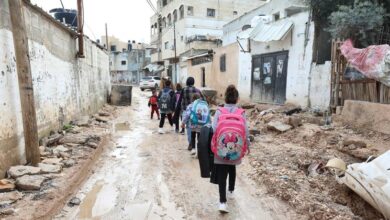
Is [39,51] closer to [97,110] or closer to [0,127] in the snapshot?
[0,127]

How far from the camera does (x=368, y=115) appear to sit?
710cm

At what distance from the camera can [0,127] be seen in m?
4.36

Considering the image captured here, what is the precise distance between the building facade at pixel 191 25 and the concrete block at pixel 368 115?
→ 79.6 ft

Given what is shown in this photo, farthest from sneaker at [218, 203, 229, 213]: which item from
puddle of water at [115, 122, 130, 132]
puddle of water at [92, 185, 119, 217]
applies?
puddle of water at [115, 122, 130, 132]

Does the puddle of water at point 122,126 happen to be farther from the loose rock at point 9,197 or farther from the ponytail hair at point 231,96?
the ponytail hair at point 231,96

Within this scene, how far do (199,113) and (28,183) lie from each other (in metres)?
3.04

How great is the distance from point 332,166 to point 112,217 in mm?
3302

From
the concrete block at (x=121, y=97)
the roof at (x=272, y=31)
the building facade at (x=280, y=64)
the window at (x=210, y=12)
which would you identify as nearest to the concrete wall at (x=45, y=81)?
the concrete block at (x=121, y=97)

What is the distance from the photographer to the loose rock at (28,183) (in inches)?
163

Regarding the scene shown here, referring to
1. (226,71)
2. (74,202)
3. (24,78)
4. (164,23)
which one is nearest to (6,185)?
(74,202)

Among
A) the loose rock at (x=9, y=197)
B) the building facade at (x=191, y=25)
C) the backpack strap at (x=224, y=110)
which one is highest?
the building facade at (x=191, y=25)

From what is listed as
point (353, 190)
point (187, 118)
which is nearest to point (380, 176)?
point (353, 190)

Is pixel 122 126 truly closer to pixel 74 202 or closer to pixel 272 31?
pixel 74 202

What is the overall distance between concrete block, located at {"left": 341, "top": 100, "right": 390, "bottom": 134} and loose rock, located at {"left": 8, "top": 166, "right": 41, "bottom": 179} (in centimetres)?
680
